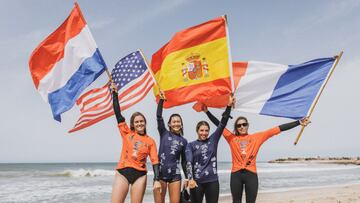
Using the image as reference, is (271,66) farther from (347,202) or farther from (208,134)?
(347,202)

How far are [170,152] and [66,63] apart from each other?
8.35ft

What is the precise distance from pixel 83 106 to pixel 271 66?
355cm

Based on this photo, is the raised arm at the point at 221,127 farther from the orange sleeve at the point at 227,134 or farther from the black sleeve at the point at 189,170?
the black sleeve at the point at 189,170

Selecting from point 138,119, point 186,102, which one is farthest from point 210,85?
point 138,119

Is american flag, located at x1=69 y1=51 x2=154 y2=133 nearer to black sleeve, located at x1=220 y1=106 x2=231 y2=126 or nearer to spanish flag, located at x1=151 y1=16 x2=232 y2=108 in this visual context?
spanish flag, located at x1=151 y1=16 x2=232 y2=108

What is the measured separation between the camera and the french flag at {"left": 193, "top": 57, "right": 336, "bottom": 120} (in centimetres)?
636

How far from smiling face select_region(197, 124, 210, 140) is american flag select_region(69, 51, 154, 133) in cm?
156

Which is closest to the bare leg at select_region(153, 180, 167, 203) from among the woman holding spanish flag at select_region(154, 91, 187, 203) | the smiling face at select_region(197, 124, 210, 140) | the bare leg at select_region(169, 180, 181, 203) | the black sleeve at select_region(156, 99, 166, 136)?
the woman holding spanish flag at select_region(154, 91, 187, 203)

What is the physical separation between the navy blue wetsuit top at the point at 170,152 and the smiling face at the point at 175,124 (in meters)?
0.07

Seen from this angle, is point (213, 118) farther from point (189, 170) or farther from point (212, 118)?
point (189, 170)

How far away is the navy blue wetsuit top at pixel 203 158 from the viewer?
17.0 ft

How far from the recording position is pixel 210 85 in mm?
6371

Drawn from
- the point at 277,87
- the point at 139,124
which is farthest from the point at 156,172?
the point at 277,87

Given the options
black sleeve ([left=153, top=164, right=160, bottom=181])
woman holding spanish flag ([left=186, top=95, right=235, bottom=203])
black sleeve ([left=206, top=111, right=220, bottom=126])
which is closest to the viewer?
black sleeve ([left=153, top=164, right=160, bottom=181])
